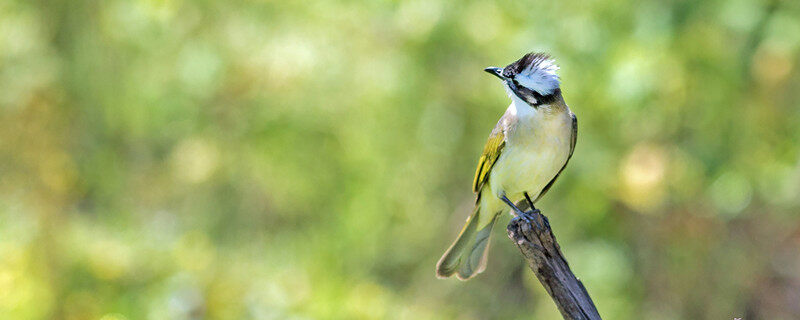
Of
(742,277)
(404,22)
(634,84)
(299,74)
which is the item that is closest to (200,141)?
(299,74)

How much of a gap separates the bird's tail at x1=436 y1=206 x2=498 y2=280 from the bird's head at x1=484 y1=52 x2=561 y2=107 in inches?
20.6

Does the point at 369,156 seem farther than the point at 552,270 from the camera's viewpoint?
Yes

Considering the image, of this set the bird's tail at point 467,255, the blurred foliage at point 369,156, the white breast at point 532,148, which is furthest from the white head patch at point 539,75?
the blurred foliage at point 369,156

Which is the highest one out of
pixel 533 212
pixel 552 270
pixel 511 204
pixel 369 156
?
pixel 369 156

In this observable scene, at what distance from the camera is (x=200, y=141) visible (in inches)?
271

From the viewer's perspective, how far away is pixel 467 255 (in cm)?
335

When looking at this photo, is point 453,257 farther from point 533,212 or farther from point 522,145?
point 522,145

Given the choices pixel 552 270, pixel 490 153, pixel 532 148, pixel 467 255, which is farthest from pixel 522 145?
pixel 552 270

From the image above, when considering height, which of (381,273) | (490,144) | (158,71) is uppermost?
(158,71)

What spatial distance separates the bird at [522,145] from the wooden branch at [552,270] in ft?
1.82

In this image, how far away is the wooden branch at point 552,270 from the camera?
2547mm

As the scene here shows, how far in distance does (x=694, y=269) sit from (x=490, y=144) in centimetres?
312

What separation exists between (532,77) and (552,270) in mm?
821

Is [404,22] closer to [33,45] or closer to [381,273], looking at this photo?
[381,273]
